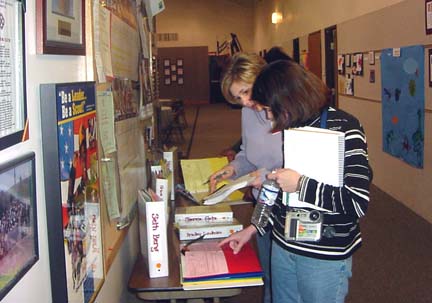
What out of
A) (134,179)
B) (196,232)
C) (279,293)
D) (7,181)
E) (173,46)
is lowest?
(279,293)

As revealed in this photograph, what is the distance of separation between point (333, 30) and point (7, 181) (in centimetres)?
753

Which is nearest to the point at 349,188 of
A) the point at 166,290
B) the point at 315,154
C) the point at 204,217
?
the point at 315,154

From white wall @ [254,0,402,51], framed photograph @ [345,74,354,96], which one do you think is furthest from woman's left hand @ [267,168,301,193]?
framed photograph @ [345,74,354,96]

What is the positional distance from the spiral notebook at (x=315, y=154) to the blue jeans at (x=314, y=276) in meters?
0.19

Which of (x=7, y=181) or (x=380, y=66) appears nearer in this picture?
(x=7, y=181)

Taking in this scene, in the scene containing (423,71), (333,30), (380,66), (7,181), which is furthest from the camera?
(333,30)

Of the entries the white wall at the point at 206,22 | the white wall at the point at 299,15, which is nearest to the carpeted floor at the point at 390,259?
the white wall at the point at 299,15

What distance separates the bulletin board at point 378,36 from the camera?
4.55 m

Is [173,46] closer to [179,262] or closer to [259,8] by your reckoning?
[259,8]

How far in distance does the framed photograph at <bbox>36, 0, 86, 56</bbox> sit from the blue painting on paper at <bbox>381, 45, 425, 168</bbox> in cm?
381

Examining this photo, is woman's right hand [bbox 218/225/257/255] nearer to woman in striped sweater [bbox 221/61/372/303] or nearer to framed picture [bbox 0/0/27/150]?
woman in striped sweater [bbox 221/61/372/303]

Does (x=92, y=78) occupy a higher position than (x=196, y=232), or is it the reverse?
(x=92, y=78)

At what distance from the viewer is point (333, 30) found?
7867 mm

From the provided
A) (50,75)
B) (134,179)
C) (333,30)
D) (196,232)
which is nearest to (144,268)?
(196,232)
